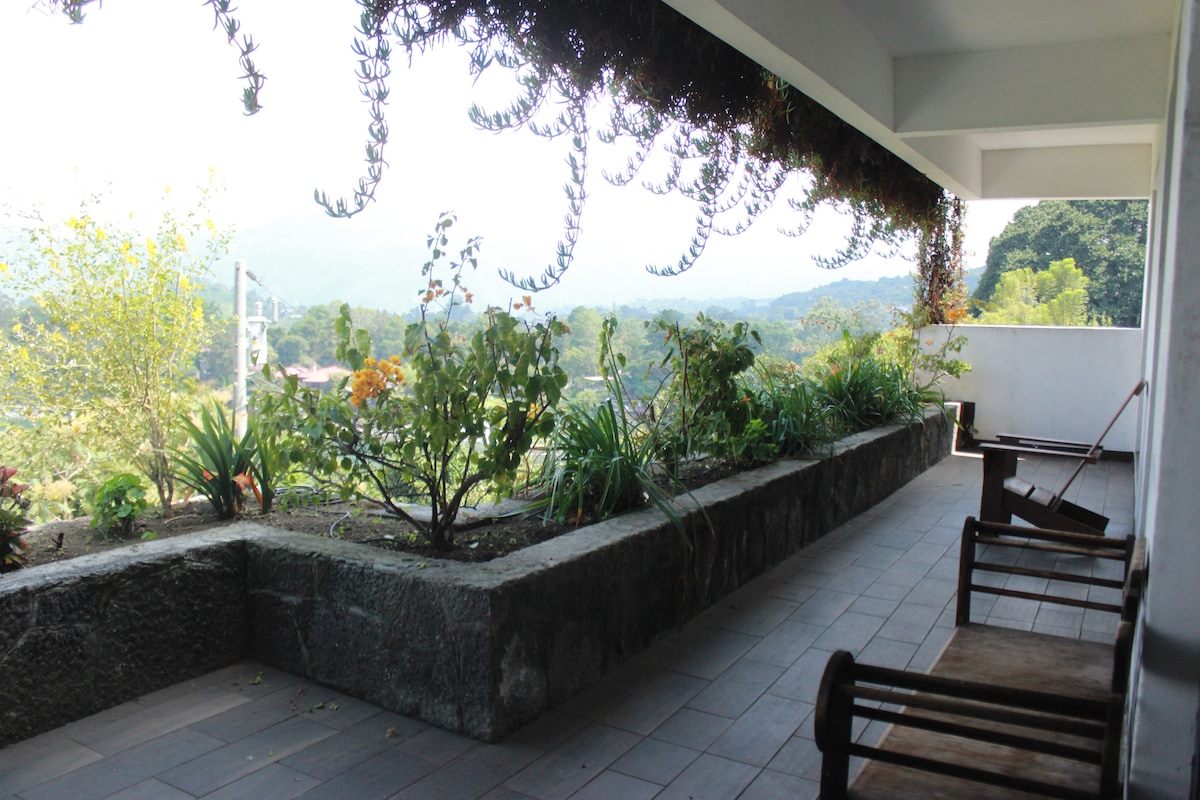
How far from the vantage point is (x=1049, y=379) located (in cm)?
881

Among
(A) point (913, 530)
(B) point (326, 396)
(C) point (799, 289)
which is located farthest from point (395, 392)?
(C) point (799, 289)

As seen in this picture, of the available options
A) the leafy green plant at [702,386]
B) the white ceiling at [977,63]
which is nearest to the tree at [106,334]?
the leafy green plant at [702,386]

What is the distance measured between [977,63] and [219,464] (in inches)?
207

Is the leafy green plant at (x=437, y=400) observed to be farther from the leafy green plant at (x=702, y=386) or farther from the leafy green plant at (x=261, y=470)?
the leafy green plant at (x=702, y=386)

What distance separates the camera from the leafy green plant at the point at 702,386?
4.64m

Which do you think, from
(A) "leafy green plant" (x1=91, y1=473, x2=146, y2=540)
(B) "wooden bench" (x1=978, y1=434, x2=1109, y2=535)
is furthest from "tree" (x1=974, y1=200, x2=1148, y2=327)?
(A) "leafy green plant" (x1=91, y1=473, x2=146, y2=540)

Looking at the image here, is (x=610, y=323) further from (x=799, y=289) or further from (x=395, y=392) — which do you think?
(x=799, y=289)

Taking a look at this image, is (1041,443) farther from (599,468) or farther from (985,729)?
(985,729)

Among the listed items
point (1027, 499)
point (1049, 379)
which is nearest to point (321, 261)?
point (1027, 499)

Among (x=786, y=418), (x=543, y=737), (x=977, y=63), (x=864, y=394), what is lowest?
(x=543, y=737)

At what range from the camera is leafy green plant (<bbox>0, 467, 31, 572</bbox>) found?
2.81 meters

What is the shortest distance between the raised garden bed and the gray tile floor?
0.07 m

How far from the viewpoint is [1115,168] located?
28.1 ft

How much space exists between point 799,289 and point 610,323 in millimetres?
4195
